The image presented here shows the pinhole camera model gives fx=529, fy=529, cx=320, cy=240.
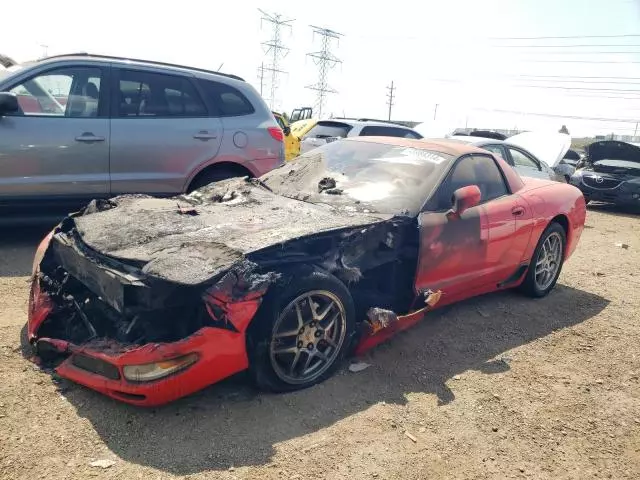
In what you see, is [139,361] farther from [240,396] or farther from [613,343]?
[613,343]

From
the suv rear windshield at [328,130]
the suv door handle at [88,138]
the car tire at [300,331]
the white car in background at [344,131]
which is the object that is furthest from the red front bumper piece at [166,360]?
the suv rear windshield at [328,130]

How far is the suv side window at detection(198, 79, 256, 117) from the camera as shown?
6.07 metres

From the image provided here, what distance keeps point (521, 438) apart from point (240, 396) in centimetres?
159

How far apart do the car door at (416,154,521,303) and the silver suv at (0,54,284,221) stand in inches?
107

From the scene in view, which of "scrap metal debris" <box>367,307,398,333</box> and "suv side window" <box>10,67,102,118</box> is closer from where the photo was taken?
"scrap metal debris" <box>367,307,398,333</box>

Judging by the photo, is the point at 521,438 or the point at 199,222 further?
the point at 199,222

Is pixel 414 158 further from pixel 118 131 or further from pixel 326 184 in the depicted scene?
pixel 118 131

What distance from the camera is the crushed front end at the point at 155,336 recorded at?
263cm

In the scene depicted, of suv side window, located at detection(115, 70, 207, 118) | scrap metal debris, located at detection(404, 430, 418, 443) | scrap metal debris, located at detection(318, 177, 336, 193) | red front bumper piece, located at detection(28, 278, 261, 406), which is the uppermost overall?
suv side window, located at detection(115, 70, 207, 118)

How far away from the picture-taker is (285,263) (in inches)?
120

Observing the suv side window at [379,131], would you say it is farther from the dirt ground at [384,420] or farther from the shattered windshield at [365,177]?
the dirt ground at [384,420]

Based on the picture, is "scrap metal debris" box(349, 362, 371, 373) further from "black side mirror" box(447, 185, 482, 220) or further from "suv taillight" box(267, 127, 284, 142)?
"suv taillight" box(267, 127, 284, 142)

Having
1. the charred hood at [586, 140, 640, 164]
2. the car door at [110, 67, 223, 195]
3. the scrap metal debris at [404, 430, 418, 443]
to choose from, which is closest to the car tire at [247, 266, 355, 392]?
the scrap metal debris at [404, 430, 418, 443]

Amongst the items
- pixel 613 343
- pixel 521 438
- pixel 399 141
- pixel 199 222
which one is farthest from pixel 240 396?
pixel 613 343
